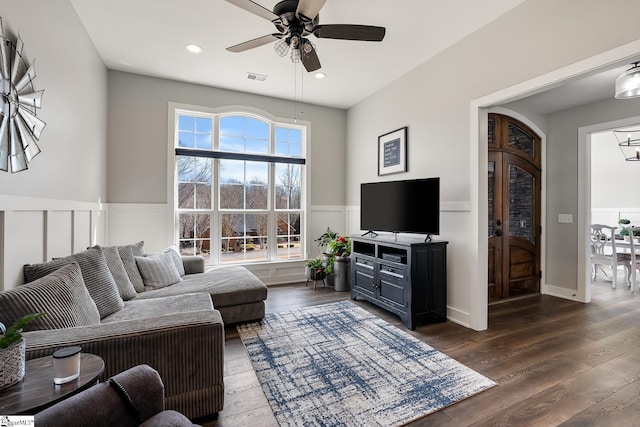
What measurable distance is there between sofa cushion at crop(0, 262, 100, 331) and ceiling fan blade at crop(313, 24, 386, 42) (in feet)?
7.64

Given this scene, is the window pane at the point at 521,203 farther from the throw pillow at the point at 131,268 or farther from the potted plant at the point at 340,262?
the throw pillow at the point at 131,268

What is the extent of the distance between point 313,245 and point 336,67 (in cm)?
279

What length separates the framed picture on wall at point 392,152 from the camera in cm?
383

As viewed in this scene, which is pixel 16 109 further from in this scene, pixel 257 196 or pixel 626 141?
pixel 626 141

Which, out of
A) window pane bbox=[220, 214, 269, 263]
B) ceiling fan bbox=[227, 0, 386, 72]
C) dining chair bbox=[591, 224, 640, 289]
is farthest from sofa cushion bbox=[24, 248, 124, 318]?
dining chair bbox=[591, 224, 640, 289]

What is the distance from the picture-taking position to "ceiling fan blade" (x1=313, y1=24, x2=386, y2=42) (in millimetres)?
2182

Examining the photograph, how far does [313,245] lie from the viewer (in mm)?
4988

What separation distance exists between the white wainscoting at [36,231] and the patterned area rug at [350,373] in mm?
1621

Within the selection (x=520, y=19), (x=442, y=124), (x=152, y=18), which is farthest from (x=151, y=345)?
(x=520, y=19)

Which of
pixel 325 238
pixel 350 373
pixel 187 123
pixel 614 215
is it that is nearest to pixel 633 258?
pixel 614 215

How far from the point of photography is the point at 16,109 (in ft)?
5.25

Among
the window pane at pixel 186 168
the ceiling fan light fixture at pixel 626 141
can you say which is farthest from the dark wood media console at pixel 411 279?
the ceiling fan light fixture at pixel 626 141

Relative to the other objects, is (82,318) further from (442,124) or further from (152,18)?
(442,124)

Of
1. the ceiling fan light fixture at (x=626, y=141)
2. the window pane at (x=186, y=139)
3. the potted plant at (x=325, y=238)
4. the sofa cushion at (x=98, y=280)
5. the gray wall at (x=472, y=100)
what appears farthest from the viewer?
the ceiling fan light fixture at (x=626, y=141)
